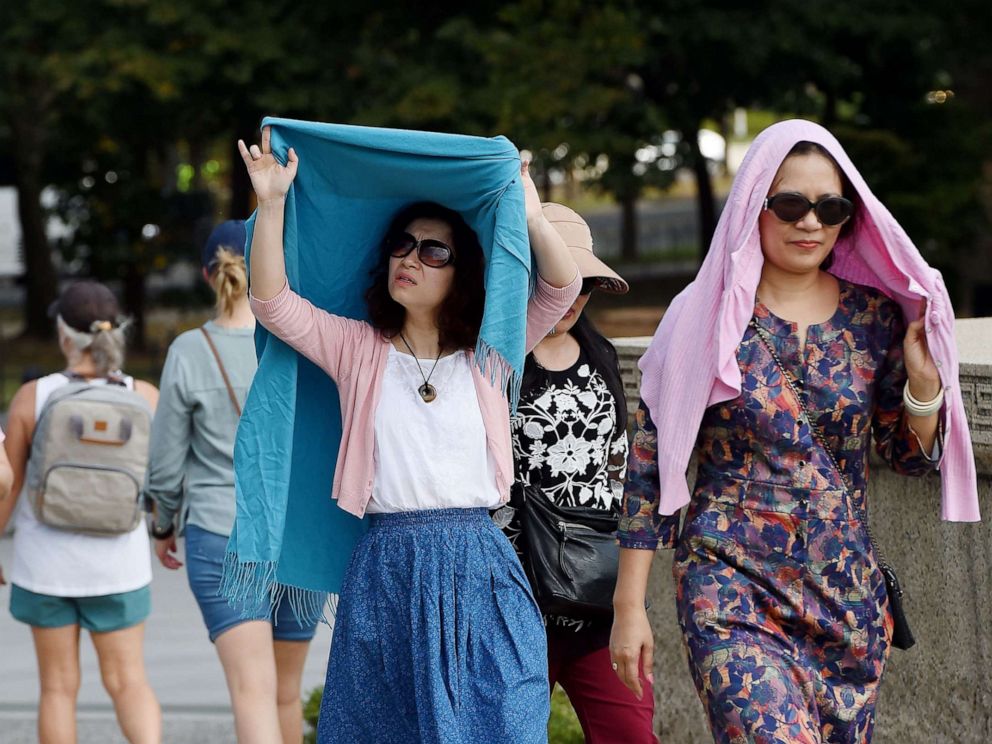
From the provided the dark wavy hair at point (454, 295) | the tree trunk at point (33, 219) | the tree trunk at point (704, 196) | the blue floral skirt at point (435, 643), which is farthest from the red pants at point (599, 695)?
the tree trunk at point (33, 219)

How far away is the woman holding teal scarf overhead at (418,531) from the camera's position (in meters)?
3.96

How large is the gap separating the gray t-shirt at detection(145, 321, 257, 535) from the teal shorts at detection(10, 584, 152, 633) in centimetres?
46

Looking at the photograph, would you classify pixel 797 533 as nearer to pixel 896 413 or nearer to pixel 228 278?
pixel 896 413

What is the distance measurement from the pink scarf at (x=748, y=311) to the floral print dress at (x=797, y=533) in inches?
2.3

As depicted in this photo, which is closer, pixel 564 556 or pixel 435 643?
pixel 435 643

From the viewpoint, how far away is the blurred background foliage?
58.2 feet

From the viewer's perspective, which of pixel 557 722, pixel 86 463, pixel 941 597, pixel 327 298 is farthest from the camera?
pixel 557 722

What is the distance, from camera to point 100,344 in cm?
570

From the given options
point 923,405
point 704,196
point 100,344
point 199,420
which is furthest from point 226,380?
point 704,196

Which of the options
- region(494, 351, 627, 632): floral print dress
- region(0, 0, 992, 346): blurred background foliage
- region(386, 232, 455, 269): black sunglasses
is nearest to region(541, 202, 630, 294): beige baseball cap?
region(494, 351, 627, 632): floral print dress

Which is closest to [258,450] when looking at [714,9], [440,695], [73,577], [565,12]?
[440,695]

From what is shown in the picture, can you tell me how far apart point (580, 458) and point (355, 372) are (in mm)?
708

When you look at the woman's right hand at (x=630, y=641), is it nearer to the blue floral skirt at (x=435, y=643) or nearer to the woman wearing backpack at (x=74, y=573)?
the blue floral skirt at (x=435, y=643)

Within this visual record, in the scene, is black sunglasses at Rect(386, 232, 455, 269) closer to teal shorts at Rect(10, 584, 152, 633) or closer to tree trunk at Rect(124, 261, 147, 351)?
teal shorts at Rect(10, 584, 152, 633)
